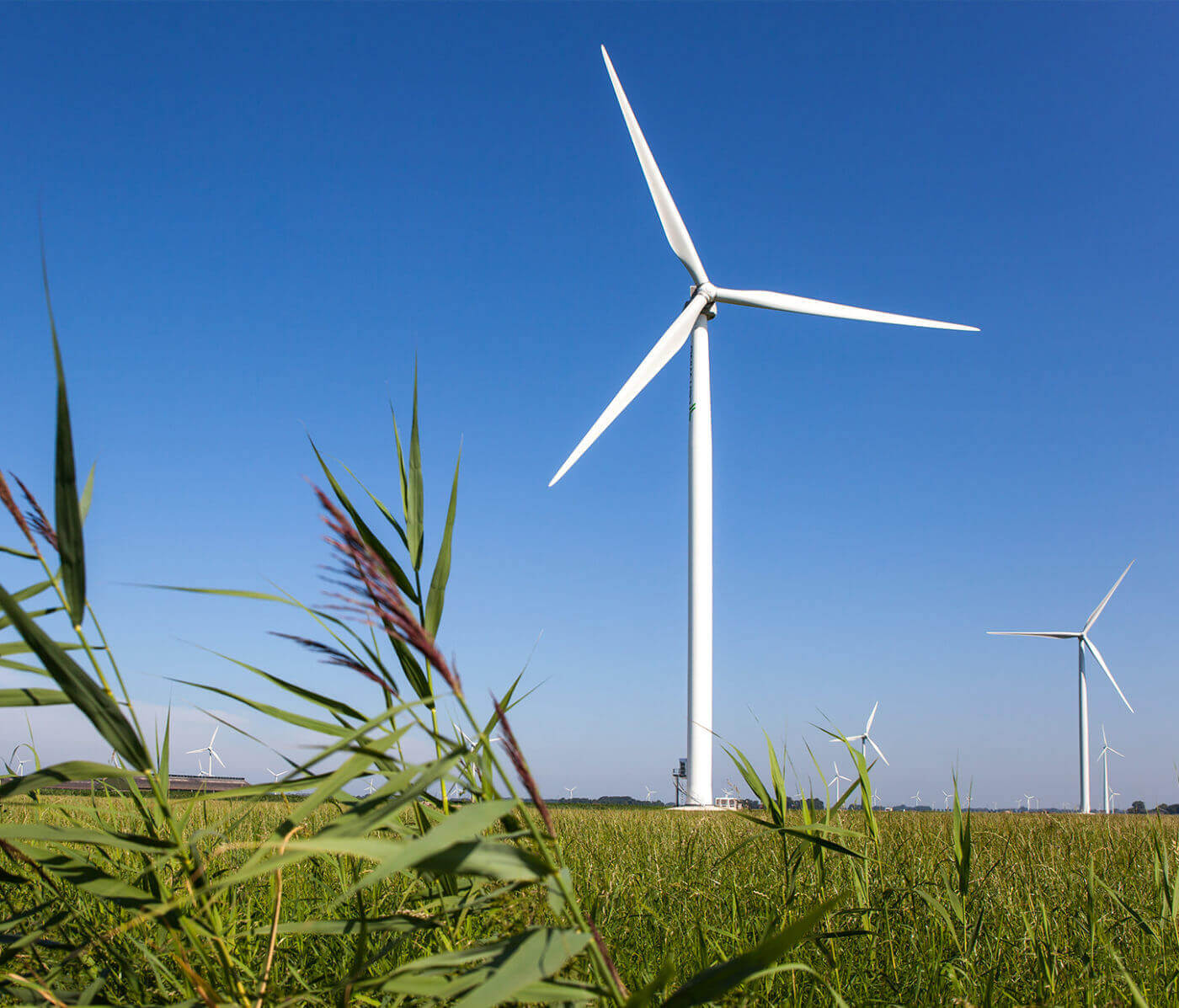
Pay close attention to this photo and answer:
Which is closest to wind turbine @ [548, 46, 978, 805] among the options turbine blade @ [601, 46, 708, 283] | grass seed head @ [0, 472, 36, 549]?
turbine blade @ [601, 46, 708, 283]

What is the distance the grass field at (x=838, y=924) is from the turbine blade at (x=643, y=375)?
639 inches

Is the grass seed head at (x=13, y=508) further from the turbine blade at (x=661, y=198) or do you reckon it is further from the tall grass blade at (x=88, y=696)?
the turbine blade at (x=661, y=198)

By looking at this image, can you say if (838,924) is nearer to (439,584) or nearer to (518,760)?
(439,584)

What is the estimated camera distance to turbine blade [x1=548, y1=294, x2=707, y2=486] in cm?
2208

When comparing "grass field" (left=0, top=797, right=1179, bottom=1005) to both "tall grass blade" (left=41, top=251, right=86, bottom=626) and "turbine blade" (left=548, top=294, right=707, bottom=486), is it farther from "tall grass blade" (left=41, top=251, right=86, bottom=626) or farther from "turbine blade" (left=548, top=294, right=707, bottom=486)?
"turbine blade" (left=548, top=294, right=707, bottom=486)

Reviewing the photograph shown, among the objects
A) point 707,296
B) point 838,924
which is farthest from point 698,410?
point 838,924

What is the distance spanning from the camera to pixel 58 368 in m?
1.61

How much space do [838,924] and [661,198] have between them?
25.1 meters

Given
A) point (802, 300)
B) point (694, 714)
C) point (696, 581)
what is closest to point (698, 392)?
point (802, 300)

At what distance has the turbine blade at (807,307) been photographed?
85.4ft

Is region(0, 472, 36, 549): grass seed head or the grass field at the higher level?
region(0, 472, 36, 549): grass seed head

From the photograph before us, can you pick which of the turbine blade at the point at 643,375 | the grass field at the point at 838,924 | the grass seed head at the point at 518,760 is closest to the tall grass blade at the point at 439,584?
the grass field at the point at 838,924

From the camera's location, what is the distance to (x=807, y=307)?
26.0 meters

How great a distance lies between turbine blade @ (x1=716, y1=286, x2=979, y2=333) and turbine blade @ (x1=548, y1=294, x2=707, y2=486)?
1.99 metres
